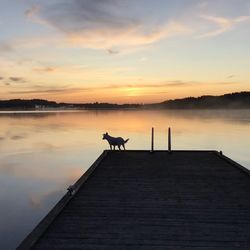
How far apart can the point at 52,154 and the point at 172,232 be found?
25990 mm

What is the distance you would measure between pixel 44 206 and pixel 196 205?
8.74 meters

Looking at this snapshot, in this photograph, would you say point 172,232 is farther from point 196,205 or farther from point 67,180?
point 67,180

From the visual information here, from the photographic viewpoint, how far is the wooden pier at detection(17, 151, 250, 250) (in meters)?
6.36

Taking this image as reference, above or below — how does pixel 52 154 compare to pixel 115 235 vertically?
below

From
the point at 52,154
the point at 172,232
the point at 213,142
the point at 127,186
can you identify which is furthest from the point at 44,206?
the point at 213,142

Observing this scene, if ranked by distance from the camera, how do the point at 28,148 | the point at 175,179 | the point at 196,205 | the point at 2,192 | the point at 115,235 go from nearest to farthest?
1. the point at 115,235
2. the point at 196,205
3. the point at 175,179
4. the point at 2,192
5. the point at 28,148

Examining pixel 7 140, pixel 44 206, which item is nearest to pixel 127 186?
pixel 44 206

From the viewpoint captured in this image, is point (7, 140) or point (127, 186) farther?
point (7, 140)

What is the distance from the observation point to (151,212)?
809 cm

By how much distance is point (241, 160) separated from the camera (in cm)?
2798

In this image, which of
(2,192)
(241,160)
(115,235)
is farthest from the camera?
(241,160)

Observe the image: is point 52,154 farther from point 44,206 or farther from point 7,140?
point 44,206

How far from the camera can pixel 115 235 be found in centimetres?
666

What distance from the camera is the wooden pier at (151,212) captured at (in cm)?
636
